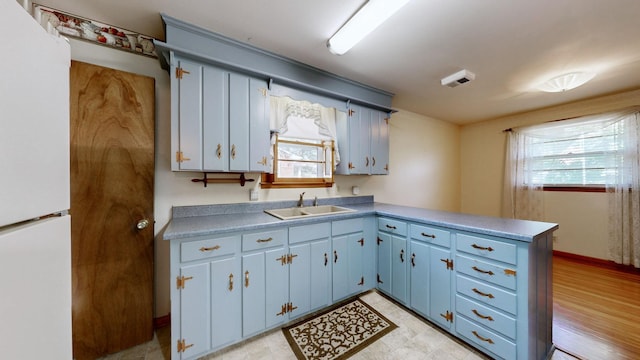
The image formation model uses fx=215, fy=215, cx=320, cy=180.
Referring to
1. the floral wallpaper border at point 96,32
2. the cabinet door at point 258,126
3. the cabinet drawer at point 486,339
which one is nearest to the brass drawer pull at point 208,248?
the cabinet door at point 258,126

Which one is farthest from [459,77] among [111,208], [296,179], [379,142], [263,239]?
[111,208]

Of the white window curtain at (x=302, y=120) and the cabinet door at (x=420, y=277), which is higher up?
the white window curtain at (x=302, y=120)

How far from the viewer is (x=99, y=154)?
5.22 ft

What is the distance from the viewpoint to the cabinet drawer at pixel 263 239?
65.2 inches

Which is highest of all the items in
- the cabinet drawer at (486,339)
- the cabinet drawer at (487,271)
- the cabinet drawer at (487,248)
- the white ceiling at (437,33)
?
the white ceiling at (437,33)

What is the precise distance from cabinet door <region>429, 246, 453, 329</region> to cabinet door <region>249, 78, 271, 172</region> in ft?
5.61

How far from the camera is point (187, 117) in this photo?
5.52 ft

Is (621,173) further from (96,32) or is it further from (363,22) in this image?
(96,32)

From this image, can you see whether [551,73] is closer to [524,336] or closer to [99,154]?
[524,336]

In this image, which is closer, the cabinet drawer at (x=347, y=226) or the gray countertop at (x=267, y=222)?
the gray countertop at (x=267, y=222)

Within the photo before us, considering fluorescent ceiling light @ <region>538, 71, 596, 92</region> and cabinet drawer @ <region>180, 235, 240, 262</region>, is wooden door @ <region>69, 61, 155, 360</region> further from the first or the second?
fluorescent ceiling light @ <region>538, 71, 596, 92</region>

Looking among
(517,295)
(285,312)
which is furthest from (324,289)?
(517,295)

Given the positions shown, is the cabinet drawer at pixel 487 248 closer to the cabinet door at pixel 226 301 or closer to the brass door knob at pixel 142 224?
the cabinet door at pixel 226 301

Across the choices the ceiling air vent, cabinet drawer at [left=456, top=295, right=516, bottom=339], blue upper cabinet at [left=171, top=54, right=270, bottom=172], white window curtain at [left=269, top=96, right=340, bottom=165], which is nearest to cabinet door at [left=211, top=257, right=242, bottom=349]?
blue upper cabinet at [left=171, top=54, right=270, bottom=172]
